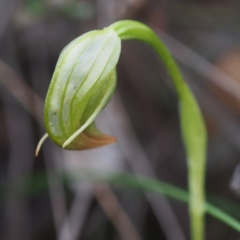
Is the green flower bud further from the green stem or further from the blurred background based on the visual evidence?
the blurred background

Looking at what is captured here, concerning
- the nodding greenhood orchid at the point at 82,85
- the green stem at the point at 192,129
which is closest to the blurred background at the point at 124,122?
the green stem at the point at 192,129

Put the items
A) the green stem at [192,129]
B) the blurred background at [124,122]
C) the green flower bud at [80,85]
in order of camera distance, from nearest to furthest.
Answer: the green flower bud at [80,85], the green stem at [192,129], the blurred background at [124,122]

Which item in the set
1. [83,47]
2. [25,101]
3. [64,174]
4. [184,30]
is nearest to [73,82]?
[83,47]

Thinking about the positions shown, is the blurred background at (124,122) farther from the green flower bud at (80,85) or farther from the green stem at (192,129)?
the green flower bud at (80,85)

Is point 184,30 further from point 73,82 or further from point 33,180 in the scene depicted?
point 73,82

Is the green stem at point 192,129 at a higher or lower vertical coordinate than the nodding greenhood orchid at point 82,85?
lower

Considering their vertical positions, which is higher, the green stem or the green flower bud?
the green flower bud

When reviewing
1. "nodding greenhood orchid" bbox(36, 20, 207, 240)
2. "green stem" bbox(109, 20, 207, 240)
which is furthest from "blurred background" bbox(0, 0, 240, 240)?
"nodding greenhood orchid" bbox(36, 20, 207, 240)
